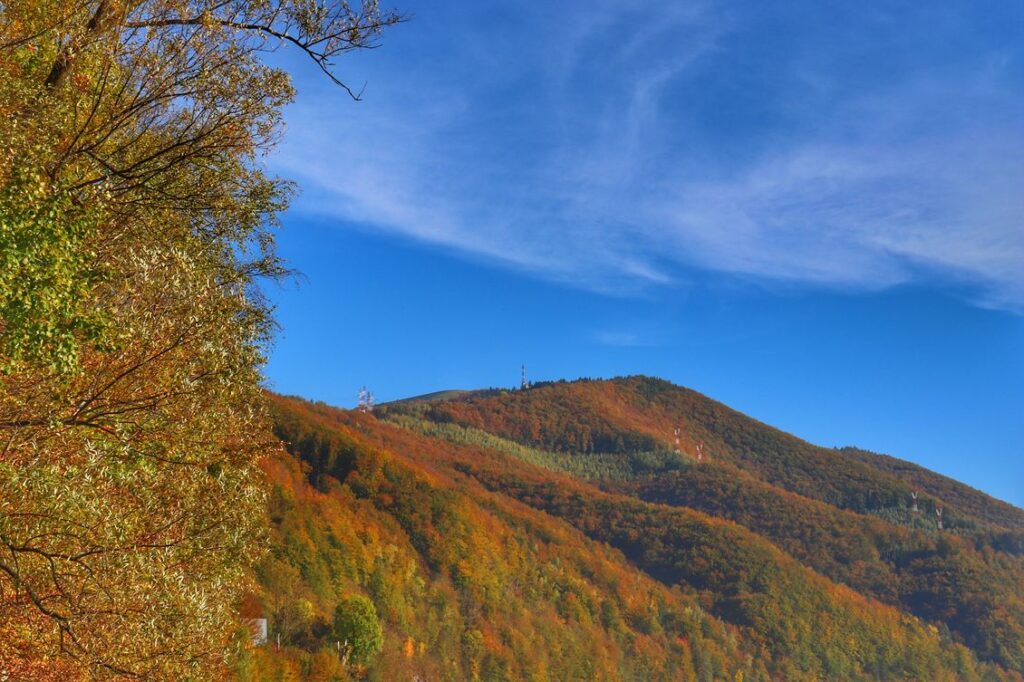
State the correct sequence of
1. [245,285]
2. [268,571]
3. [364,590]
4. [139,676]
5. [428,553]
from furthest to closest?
1. [428,553]
2. [364,590]
3. [268,571]
4. [245,285]
5. [139,676]

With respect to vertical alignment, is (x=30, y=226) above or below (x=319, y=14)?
below

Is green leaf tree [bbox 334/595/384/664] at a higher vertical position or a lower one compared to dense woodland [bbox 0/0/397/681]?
lower

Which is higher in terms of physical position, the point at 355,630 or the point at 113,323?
the point at 113,323

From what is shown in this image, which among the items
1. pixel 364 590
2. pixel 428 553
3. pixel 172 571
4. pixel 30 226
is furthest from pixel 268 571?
pixel 30 226

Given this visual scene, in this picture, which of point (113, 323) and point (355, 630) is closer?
point (113, 323)

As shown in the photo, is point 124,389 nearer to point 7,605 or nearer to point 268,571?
point 7,605

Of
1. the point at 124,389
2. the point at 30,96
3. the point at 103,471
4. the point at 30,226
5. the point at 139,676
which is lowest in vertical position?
the point at 139,676

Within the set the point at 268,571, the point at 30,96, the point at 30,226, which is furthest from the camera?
the point at 268,571

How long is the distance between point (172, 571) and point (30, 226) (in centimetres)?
787

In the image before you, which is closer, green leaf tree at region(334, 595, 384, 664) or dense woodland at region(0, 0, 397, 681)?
dense woodland at region(0, 0, 397, 681)

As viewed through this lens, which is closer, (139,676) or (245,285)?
(139,676)

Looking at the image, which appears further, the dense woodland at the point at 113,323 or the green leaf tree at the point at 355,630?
the green leaf tree at the point at 355,630

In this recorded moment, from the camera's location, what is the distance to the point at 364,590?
13500 centimetres

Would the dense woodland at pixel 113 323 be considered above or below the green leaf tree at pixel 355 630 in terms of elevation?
above
